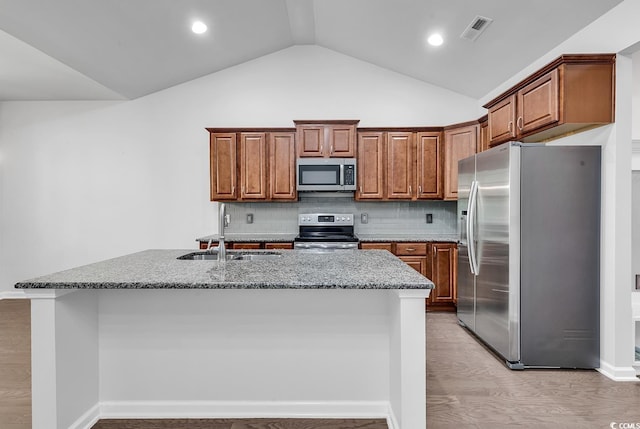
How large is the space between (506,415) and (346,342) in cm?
109

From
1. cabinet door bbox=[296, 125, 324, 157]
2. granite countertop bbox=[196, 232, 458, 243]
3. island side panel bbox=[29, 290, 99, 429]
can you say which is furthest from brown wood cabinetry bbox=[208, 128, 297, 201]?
island side panel bbox=[29, 290, 99, 429]

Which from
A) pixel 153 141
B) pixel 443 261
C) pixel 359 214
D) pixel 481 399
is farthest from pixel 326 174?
pixel 481 399

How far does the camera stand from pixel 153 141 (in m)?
4.86

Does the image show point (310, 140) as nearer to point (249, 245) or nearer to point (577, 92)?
point (249, 245)

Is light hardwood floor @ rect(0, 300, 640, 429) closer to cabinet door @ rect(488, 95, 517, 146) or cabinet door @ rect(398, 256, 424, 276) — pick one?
cabinet door @ rect(398, 256, 424, 276)

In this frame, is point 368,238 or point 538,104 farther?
point 368,238

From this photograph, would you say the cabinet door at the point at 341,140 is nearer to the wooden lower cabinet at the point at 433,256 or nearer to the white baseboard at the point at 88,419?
the wooden lower cabinet at the point at 433,256

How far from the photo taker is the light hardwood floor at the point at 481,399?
2.01 meters

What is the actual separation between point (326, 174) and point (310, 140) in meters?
0.47

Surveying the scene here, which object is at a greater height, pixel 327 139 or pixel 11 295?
pixel 327 139

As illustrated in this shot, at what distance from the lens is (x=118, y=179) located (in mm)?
4867

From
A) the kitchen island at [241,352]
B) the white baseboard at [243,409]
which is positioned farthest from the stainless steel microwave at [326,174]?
the white baseboard at [243,409]

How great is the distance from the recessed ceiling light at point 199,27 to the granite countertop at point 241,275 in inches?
105

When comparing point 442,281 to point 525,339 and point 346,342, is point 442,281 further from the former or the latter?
point 346,342
